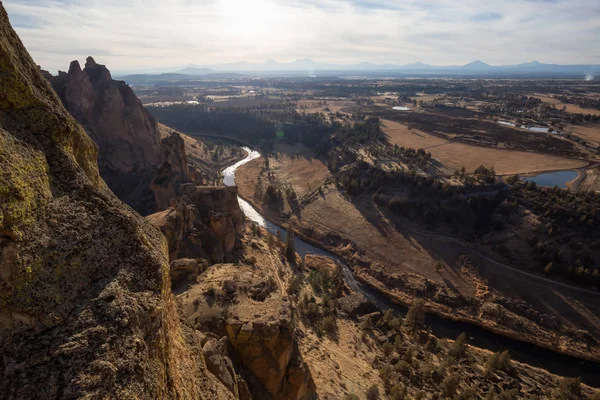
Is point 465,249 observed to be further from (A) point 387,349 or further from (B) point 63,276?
(B) point 63,276

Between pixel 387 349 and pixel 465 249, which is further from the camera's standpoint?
pixel 465 249

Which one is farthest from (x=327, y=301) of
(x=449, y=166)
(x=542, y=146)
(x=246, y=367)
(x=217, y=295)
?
(x=542, y=146)

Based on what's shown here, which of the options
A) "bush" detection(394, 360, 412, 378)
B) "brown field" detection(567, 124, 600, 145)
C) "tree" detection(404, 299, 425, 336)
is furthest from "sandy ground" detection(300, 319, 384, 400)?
"brown field" detection(567, 124, 600, 145)

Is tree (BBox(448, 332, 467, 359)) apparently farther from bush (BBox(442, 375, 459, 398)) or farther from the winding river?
the winding river

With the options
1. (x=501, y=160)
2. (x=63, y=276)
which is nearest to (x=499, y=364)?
(x=63, y=276)

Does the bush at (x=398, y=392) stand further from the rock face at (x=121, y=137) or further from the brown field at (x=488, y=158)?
the brown field at (x=488, y=158)

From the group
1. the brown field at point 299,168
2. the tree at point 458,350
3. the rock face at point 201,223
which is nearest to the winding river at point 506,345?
the tree at point 458,350

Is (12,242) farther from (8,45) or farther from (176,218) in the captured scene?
(176,218)
